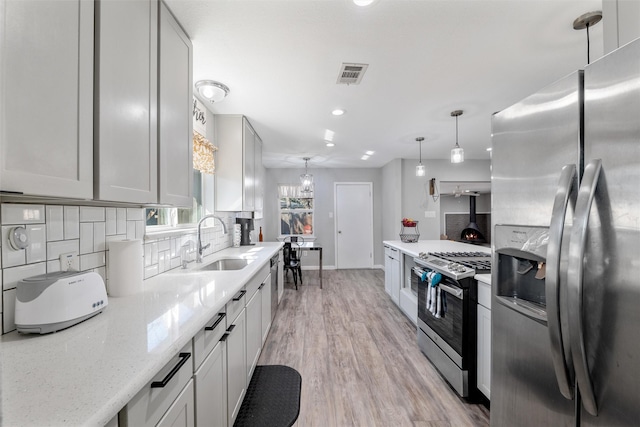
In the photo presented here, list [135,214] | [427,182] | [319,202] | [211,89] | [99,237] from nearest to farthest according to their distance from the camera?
[99,237] → [135,214] → [211,89] → [427,182] → [319,202]

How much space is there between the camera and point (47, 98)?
776mm

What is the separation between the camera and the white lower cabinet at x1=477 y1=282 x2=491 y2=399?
1.75 metres

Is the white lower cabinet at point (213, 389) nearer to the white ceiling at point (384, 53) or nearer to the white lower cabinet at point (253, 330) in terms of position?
the white lower cabinet at point (253, 330)

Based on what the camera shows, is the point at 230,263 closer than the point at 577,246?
No

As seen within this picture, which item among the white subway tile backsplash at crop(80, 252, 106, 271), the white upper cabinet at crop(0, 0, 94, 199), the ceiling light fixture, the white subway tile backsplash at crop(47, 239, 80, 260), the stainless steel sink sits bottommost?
the stainless steel sink

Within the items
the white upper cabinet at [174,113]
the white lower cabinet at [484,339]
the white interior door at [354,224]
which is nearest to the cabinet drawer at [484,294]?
the white lower cabinet at [484,339]

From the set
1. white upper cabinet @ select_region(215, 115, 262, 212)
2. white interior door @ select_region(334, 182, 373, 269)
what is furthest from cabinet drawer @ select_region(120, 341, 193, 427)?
white interior door @ select_region(334, 182, 373, 269)

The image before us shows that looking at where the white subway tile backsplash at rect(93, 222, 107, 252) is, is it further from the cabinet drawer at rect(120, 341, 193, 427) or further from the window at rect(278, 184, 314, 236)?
the window at rect(278, 184, 314, 236)

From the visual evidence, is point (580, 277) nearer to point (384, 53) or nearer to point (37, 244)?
point (384, 53)

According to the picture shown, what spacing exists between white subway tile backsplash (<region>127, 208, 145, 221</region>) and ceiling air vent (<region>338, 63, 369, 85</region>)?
5.70 ft

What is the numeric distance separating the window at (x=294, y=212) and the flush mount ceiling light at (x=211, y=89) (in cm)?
422

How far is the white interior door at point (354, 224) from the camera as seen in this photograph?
6.52 meters

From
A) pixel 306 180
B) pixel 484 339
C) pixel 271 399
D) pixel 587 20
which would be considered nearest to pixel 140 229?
pixel 271 399

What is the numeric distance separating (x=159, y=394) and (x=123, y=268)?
0.79 m
